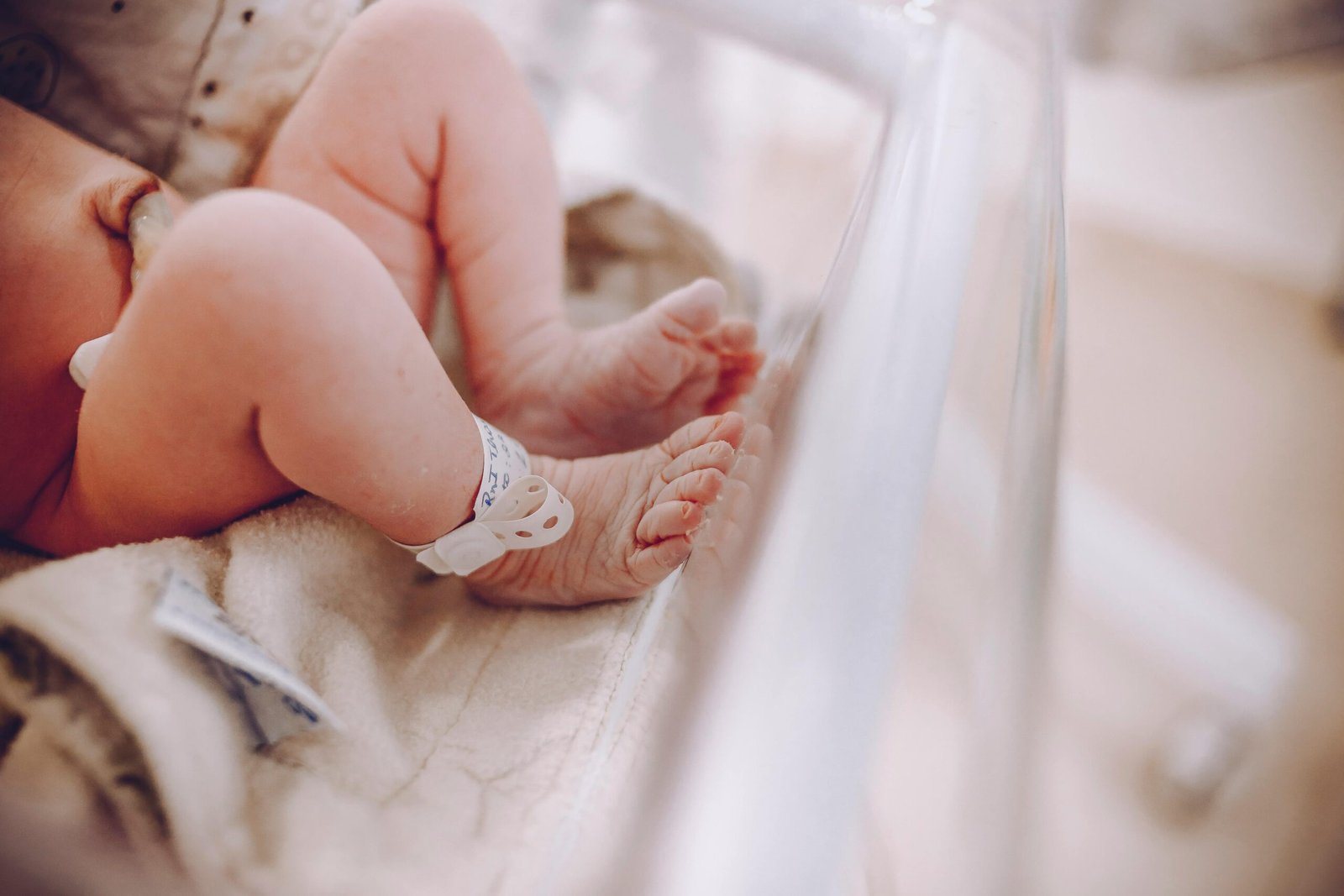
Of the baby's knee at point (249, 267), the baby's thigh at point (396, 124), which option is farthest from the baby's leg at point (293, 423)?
the baby's thigh at point (396, 124)

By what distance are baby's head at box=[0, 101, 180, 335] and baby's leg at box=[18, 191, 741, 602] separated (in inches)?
1.7

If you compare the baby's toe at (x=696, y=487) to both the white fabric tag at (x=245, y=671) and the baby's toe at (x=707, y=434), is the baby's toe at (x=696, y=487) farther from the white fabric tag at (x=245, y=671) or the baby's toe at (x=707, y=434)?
the white fabric tag at (x=245, y=671)

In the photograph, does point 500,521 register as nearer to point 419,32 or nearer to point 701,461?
point 701,461

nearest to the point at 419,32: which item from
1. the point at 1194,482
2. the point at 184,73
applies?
the point at 184,73

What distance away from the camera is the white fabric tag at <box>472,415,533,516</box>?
0.34m

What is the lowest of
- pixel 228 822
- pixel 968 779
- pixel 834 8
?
pixel 228 822

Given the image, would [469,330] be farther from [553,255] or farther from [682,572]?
[682,572]

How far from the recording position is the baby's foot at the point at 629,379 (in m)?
0.42

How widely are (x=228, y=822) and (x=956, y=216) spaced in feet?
1.14

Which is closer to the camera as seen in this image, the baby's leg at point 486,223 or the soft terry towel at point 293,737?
the soft terry towel at point 293,737

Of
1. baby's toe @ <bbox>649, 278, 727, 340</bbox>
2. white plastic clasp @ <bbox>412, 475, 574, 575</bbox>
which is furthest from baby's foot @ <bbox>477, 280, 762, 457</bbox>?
white plastic clasp @ <bbox>412, 475, 574, 575</bbox>

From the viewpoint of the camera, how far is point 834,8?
0.43 meters

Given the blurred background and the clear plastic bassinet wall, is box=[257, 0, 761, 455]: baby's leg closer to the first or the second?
the clear plastic bassinet wall

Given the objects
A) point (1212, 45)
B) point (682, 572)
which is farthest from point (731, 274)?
point (1212, 45)
